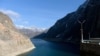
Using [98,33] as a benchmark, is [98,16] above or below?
above

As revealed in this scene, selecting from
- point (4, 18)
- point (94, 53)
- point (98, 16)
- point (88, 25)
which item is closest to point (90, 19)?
point (88, 25)

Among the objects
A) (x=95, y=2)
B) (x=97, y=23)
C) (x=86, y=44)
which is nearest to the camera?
(x=86, y=44)

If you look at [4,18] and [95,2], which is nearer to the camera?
[4,18]

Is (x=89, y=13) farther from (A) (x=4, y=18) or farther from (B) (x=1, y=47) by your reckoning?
(B) (x=1, y=47)

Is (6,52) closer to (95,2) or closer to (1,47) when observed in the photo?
(1,47)

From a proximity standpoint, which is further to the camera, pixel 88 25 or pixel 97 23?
pixel 88 25

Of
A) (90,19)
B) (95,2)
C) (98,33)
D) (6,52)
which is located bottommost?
(6,52)

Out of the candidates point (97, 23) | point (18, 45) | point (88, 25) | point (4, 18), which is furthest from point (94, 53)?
point (88, 25)

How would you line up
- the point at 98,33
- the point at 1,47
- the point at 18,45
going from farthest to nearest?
the point at 98,33
the point at 18,45
the point at 1,47

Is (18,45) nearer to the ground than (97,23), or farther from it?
nearer to the ground
